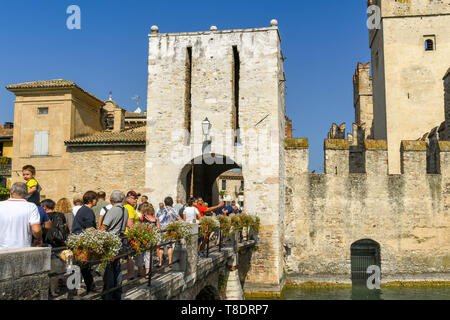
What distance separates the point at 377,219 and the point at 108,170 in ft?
37.6

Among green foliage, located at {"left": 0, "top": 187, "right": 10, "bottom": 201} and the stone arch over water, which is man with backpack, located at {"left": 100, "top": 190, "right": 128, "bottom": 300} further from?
green foliage, located at {"left": 0, "top": 187, "right": 10, "bottom": 201}

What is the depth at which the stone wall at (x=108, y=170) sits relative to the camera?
18078mm

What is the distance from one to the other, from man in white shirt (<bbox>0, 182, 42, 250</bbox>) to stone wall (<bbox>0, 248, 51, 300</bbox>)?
81 centimetres

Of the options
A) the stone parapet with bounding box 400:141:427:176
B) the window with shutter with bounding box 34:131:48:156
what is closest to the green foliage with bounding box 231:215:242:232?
the stone parapet with bounding box 400:141:427:176

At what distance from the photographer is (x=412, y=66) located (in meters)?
24.7

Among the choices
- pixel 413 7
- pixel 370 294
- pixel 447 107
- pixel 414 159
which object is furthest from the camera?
pixel 413 7

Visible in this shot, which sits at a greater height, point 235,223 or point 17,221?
point 17,221

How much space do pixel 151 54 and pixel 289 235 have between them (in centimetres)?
950

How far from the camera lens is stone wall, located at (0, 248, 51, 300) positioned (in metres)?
3.89

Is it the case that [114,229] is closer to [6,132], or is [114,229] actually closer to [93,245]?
[93,245]

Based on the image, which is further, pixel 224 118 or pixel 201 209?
pixel 224 118

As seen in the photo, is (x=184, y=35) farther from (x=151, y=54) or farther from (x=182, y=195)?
(x=182, y=195)

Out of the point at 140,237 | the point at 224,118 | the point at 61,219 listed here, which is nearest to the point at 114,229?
the point at 140,237
